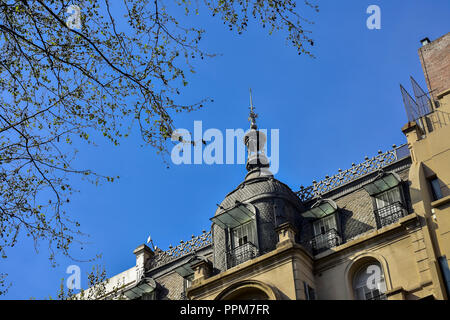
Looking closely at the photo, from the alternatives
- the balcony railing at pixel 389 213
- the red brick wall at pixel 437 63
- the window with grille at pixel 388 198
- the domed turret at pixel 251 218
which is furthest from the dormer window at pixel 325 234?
the red brick wall at pixel 437 63

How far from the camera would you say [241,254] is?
95.9 ft

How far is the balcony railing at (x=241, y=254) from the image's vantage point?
2891 cm

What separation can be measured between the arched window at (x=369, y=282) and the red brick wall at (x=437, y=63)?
27.0 feet

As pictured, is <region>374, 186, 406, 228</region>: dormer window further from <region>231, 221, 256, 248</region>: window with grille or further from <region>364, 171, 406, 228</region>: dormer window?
<region>231, 221, 256, 248</region>: window with grille

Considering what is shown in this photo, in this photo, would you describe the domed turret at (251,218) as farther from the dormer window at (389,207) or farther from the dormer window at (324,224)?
the dormer window at (389,207)

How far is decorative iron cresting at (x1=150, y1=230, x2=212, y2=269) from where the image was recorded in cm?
3312

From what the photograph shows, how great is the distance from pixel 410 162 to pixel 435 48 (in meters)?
6.95

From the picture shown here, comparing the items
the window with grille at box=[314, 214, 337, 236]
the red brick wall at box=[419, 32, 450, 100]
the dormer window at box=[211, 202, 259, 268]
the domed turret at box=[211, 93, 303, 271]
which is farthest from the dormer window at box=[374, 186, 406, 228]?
the dormer window at box=[211, 202, 259, 268]

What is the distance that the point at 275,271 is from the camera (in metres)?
27.2

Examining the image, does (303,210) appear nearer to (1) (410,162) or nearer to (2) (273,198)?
(2) (273,198)

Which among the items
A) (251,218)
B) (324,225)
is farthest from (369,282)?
(251,218)

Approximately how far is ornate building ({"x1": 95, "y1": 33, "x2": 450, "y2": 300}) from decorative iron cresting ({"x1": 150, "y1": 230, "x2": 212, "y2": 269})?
8 cm

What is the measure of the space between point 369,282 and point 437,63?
37.2ft
